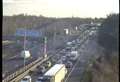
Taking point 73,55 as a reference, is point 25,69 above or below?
below

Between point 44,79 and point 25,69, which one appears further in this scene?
point 44,79

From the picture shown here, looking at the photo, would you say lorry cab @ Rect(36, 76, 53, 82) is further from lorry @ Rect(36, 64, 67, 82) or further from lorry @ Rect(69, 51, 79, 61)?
lorry @ Rect(69, 51, 79, 61)

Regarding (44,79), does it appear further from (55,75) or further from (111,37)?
(111,37)

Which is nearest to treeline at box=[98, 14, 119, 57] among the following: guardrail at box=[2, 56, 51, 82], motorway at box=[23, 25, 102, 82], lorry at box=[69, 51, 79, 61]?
motorway at box=[23, 25, 102, 82]

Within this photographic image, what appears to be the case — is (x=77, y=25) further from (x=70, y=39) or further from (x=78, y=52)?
(x=78, y=52)

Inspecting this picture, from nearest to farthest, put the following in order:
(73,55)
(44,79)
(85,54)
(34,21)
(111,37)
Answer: (111,37) → (34,21) → (85,54) → (73,55) → (44,79)

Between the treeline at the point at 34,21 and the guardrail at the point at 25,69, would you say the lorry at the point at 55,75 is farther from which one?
the treeline at the point at 34,21

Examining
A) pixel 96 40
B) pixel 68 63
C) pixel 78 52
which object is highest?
pixel 96 40

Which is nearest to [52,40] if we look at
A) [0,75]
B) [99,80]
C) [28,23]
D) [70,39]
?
[70,39]

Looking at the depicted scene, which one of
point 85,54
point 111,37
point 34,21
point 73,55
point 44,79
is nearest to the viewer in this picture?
point 111,37

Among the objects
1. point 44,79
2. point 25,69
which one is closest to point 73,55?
point 25,69

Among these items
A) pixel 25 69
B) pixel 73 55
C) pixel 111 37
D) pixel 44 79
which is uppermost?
pixel 111 37
